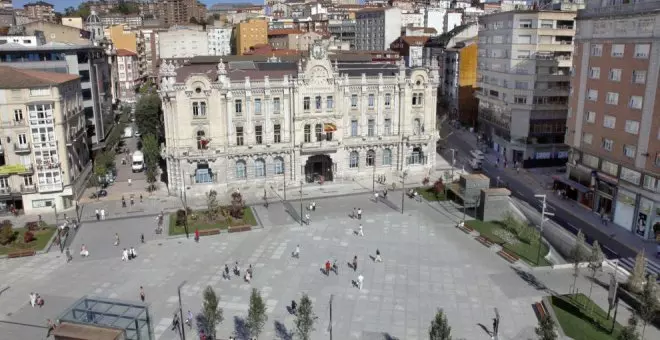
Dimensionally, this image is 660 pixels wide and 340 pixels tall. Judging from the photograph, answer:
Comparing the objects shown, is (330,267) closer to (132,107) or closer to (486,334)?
(486,334)

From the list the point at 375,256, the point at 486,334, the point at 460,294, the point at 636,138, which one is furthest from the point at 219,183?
the point at 636,138

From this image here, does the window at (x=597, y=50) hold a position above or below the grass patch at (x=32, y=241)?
above

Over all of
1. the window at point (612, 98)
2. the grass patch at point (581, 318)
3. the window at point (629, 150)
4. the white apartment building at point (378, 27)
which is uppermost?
the white apartment building at point (378, 27)

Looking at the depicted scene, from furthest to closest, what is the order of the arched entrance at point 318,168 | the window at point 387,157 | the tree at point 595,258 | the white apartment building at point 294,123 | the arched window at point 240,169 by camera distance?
the window at point 387,157, the arched entrance at point 318,168, the arched window at point 240,169, the white apartment building at point 294,123, the tree at point 595,258

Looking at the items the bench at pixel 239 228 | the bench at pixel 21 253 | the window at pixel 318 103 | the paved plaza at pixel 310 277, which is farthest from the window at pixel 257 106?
the bench at pixel 21 253

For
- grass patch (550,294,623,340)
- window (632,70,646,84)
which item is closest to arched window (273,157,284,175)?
grass patch (550,294,623,340)

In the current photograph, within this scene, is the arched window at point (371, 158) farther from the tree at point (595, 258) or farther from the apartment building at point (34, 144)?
the apartment building at point (34, 144)

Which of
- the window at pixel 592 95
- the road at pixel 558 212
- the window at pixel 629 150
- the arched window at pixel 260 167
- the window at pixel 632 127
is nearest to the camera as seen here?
the road at pixel 558 212
